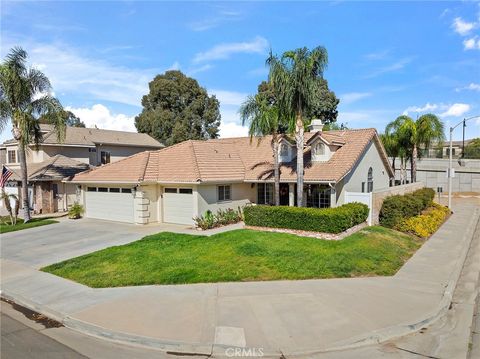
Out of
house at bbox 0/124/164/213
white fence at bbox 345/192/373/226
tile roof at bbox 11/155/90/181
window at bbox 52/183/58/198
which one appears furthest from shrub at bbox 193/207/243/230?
window at bbox 52/183/58/198

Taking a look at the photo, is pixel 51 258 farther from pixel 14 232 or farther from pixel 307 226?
pixel 307 226

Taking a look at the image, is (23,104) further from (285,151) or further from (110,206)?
(285,151)

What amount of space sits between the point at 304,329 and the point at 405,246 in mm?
9942

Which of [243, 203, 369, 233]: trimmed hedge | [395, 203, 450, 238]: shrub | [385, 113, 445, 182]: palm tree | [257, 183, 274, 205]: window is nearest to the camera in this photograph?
[243, 203, 369, 233]: trimmed hedge

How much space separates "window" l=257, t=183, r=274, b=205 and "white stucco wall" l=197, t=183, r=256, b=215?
38 centimetres

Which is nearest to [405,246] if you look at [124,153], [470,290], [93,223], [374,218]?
[374,218]

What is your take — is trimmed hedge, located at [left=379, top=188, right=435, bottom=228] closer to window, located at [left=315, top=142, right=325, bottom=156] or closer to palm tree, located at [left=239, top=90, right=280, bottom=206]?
window, located at [left=315, top=142, right=325, bottom=156]

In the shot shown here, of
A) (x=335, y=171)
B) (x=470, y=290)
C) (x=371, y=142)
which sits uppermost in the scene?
(x=371, y=142)

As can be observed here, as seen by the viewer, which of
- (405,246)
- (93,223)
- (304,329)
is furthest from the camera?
(93,223)

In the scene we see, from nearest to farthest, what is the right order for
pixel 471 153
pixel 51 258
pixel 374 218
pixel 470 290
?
pixel 470 290
pixel 51 258
pixel 374 218
pixel 471 153

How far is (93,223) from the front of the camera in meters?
21.1

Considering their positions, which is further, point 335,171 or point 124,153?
point 124,153

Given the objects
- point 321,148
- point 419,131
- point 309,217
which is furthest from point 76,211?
point 419,131

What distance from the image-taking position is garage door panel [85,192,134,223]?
2103 centimetres
